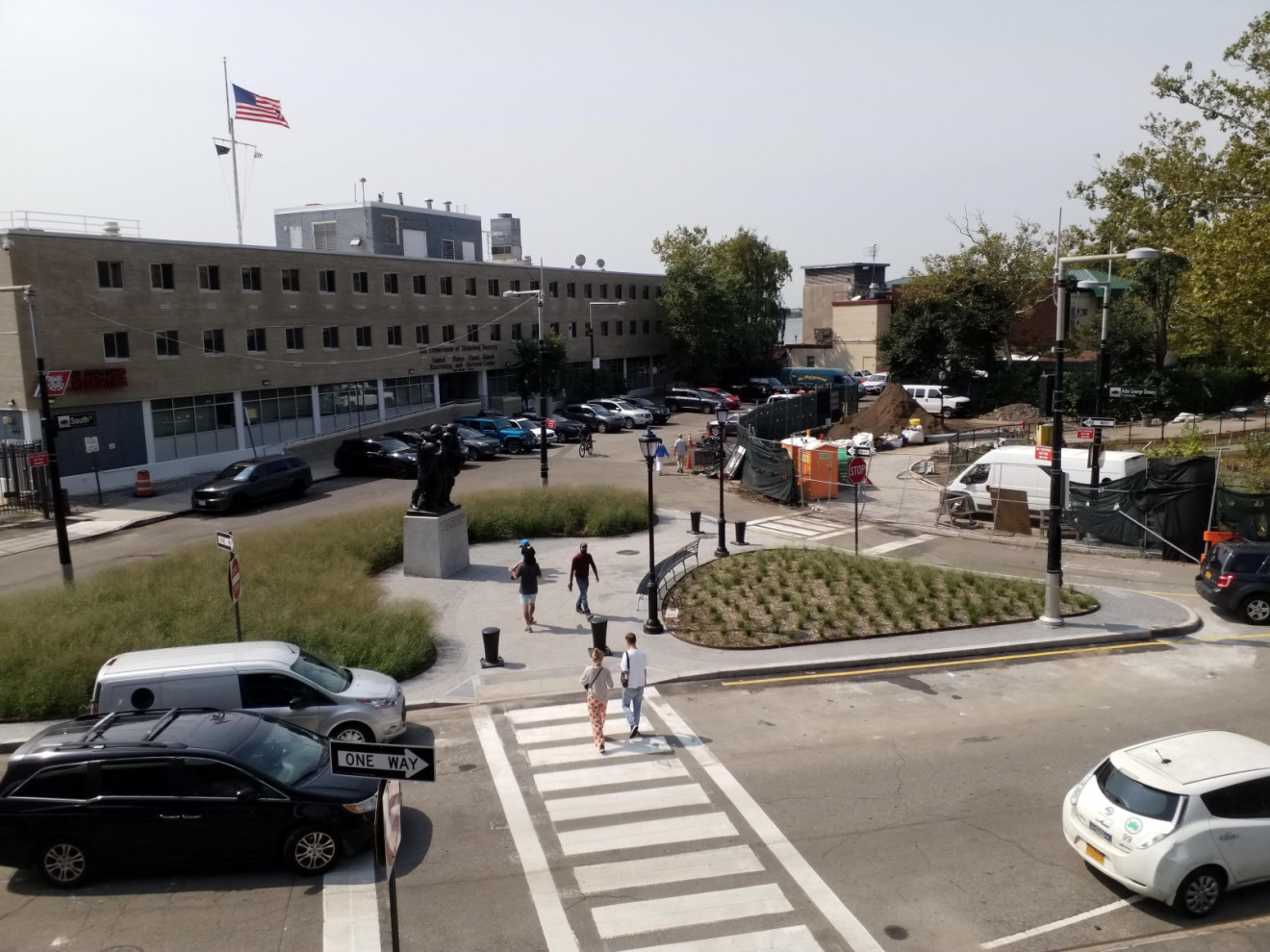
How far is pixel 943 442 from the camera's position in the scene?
4725 centimetres

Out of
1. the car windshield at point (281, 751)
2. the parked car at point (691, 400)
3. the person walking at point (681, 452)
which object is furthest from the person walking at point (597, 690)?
the parked car at point (691, 400)

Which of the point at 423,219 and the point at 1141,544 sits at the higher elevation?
the point at 423,219

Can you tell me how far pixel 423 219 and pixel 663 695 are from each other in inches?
2225

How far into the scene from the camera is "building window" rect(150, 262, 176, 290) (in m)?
38.1

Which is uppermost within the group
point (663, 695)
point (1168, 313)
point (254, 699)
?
point (1168, 313)

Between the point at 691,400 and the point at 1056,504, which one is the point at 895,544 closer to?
the point at 1056,504

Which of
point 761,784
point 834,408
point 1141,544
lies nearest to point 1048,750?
point 761,784

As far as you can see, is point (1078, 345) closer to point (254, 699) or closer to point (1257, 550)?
point (1257, 550)

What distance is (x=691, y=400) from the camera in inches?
2542

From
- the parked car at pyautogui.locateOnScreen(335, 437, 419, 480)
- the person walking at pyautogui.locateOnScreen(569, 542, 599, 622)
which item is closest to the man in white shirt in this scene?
the person walking at pyautogui.locateOnScreen(569, 542, 599, 622)

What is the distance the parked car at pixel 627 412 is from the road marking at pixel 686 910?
46.1 metres

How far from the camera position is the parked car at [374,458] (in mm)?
38969

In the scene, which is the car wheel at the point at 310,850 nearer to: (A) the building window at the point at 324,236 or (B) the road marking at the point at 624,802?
(B) the road marking at the point at 624,802

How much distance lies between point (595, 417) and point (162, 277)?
2262cm
